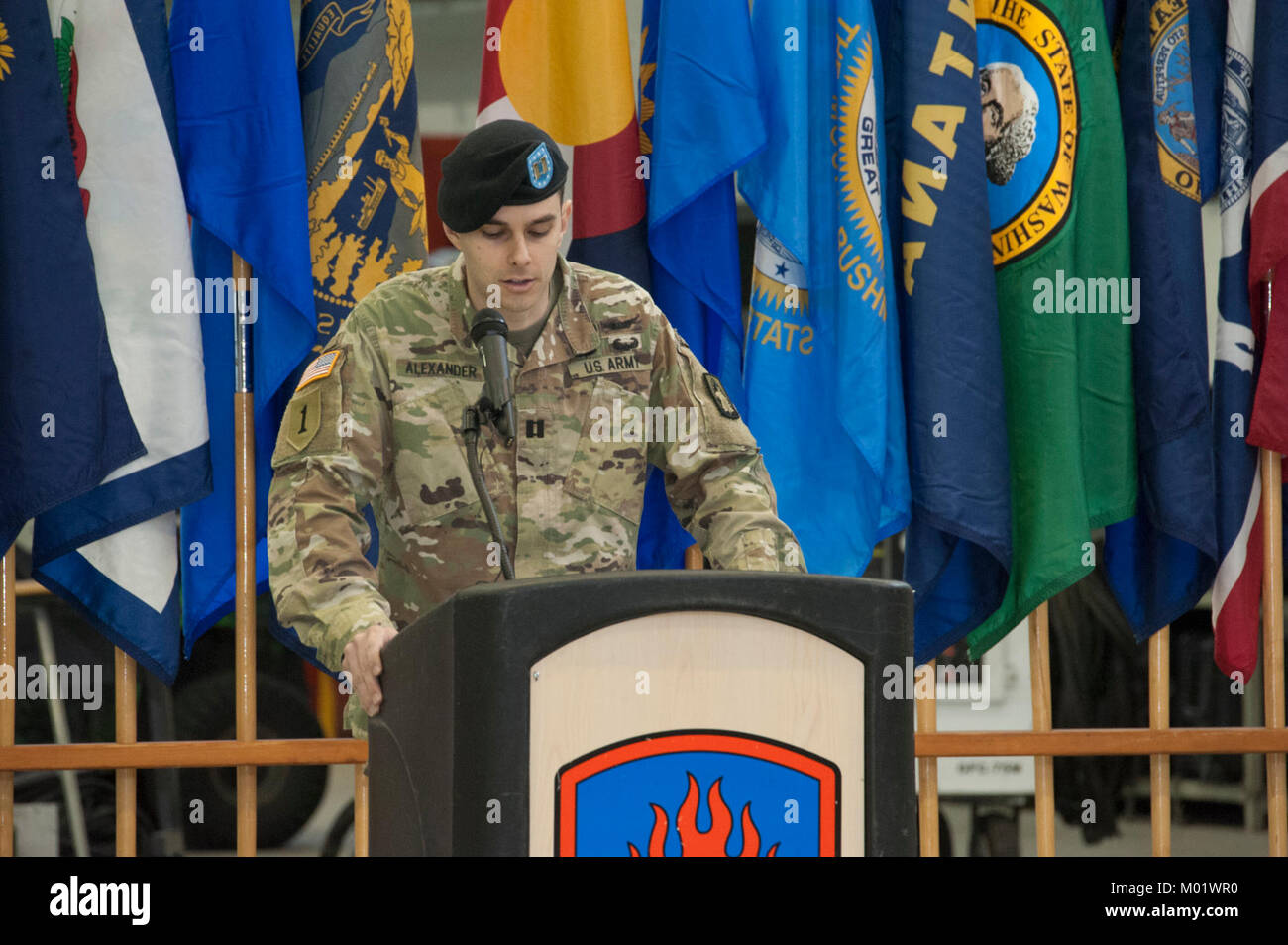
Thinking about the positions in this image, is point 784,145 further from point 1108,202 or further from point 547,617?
point 547,617

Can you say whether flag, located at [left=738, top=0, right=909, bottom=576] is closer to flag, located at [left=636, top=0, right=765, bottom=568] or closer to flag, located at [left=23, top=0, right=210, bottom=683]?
flag, located at [left=636, top=0, right=765, bottom=568]

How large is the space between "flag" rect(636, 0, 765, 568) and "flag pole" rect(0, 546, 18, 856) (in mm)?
1308

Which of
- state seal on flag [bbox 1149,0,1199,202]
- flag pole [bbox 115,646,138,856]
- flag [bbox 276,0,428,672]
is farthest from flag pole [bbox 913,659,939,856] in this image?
flag pole [bbox 115,646,138,856]

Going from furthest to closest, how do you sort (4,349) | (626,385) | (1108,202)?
(1108,202)
(4,349)
(626,385)

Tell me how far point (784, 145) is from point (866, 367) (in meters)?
0.48

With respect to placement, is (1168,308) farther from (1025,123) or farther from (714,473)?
(714,473)

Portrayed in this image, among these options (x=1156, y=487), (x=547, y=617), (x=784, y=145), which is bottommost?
(x=547, y=617)

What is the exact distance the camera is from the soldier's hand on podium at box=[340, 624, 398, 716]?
154 centimetres

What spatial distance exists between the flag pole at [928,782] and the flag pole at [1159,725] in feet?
1.53

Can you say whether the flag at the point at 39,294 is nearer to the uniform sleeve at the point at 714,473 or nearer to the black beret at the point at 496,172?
the black beret at the point at 496,172

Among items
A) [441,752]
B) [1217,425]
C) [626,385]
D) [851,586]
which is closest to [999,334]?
[1217,425]

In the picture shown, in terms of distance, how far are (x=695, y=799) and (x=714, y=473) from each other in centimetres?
98

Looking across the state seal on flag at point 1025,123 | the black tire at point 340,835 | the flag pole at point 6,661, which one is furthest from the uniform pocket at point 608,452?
the black tire at point 340,835

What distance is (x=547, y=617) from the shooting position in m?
1.20
